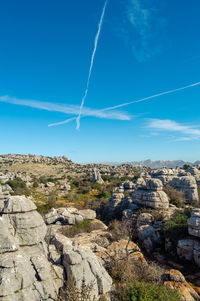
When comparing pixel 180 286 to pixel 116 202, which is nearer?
pixel 180 286

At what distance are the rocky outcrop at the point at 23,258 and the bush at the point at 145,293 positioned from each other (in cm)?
230

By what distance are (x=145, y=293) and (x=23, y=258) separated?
432 cm

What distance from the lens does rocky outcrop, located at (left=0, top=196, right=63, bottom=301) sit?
574 centimetres

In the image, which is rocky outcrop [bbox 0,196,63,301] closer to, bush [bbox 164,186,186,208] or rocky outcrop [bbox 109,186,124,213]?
rocky outcrop [bbox 109,186,124,213]

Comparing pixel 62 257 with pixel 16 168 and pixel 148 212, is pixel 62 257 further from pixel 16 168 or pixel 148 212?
pixel 16 168

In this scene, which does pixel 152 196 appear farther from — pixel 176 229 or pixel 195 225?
pixel 195 225

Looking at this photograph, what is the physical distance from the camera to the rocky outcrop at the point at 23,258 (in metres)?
5.74

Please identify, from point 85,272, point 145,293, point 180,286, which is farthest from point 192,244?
point 85,272

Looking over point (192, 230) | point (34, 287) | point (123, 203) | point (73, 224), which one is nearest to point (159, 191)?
point (123, 203)

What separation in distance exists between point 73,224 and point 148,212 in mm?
7088

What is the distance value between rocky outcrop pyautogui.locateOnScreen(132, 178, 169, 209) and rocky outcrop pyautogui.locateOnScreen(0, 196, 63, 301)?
40.1 feet

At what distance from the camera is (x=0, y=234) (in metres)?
6.45

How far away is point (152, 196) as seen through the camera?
1778cm

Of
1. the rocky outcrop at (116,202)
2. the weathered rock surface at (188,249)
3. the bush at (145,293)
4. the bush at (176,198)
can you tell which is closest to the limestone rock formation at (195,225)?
the weathered rock surface at (188,249)
